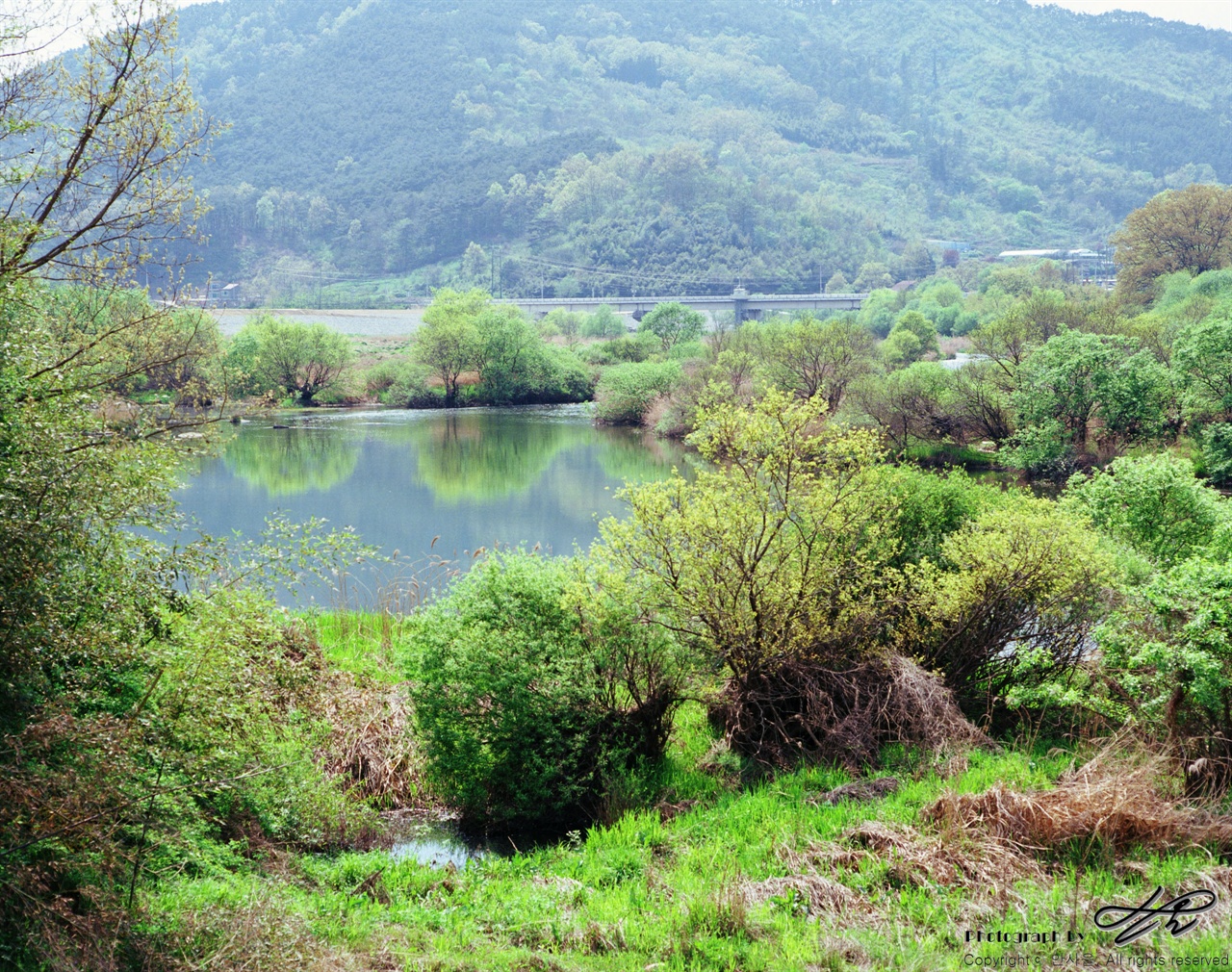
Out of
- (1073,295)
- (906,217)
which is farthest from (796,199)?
(1073,295)

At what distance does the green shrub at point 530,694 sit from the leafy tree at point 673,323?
63049 millimetres

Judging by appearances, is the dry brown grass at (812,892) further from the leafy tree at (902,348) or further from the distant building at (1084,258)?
the distant building at (1084,258)

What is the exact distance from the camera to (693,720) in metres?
12.5

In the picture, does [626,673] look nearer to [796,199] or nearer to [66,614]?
[66,614]

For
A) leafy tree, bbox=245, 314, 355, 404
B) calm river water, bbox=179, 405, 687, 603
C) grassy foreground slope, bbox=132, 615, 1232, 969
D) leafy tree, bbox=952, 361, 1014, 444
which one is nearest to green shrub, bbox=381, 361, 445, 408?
leafy tree, bbox=245, 314, 355, 404

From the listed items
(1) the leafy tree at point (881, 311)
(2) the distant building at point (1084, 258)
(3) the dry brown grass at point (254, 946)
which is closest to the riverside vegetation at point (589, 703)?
(3) the dry brown grass at point (254, 946)

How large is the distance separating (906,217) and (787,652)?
20367 centimetres

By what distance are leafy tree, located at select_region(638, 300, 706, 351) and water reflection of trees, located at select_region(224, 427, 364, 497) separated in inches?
1228

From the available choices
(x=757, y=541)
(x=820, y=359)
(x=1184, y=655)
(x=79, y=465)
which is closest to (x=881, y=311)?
(x=820, y=359)

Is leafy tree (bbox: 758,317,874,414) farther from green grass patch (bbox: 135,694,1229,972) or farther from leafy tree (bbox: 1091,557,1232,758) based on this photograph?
green grass patch (bbox: 135,694,1229,972)

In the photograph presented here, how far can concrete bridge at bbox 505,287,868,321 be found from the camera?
11769cm

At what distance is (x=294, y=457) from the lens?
40000 millimetres
